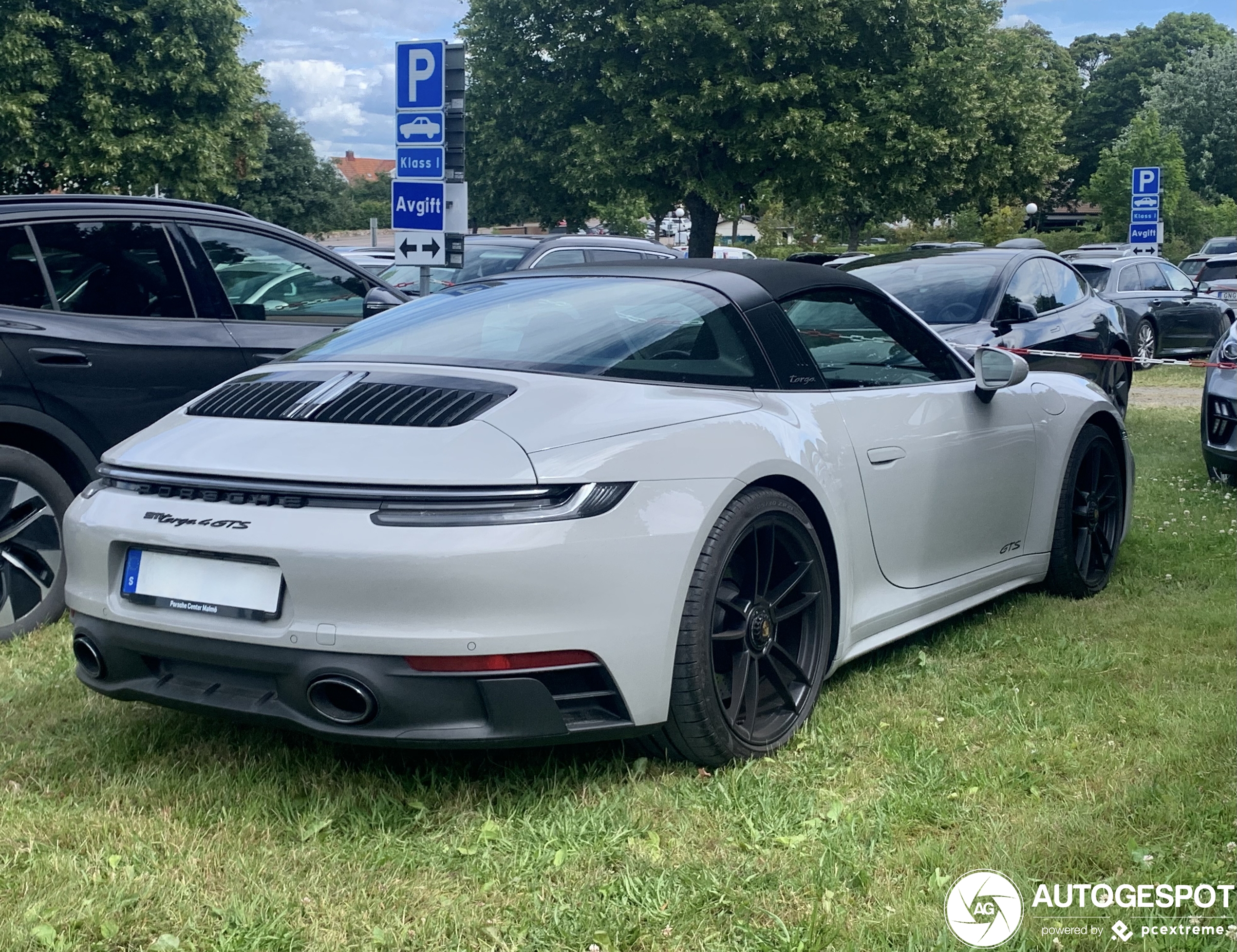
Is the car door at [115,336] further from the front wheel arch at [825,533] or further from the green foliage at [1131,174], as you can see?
the green foliage at [1131,174]

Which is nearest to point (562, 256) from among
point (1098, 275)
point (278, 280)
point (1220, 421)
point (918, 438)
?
point (1220, 421)

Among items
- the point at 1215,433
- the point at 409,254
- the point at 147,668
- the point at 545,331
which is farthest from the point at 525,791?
the point at 409,254

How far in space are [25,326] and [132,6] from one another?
29778mm

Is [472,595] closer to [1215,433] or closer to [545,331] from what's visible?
[545,331]

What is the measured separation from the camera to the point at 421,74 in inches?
359

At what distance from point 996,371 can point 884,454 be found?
0.80m

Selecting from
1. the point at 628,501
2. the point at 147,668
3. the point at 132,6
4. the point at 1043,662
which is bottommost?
the point at 1043,662

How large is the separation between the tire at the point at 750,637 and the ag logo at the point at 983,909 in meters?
0.73

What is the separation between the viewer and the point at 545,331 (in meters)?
3.67

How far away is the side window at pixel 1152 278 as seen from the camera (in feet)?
58.9

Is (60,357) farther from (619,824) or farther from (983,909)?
(983,909)

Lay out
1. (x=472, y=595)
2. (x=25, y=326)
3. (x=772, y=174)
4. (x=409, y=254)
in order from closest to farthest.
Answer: (x=472, y=595) < (x=25, y=326) < (x=409, y=254) < (x=772, y=174)

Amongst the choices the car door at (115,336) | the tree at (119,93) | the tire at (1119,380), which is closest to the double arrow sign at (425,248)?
the car door at (115,336)

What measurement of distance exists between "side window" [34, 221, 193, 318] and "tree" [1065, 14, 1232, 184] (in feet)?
241
